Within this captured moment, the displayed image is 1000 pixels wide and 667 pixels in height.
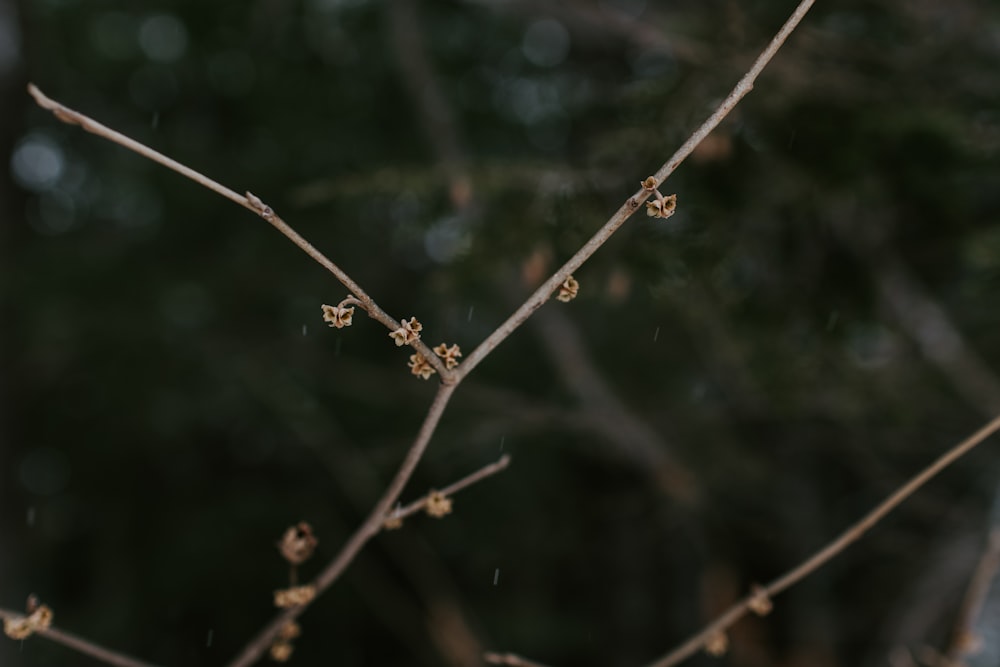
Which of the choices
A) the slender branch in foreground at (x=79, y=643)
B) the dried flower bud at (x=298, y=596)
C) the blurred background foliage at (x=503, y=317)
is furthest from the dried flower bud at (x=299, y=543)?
the blurred background foliage at (x=503, y=317)

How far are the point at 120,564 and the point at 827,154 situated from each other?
3285 mm

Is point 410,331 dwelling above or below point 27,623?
above

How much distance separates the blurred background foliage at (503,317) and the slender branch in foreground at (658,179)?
2.33ft

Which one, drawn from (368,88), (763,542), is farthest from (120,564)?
(763,542)

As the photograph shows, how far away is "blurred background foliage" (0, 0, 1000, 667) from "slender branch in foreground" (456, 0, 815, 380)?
710 millimetres

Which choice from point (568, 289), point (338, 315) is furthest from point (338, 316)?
point (568, 289)

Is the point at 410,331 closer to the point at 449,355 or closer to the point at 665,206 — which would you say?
the point at 449,355

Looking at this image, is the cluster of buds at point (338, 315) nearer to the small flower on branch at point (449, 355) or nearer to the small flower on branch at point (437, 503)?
the small flower on branch at point (449, 355)

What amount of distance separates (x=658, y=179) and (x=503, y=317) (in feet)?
8.49

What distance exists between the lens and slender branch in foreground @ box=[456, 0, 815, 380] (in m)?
0.50

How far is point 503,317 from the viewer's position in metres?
3.11

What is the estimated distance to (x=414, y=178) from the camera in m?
1.28

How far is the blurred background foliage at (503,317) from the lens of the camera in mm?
1340

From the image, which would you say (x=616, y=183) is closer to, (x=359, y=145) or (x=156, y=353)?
(x=359, y=145)
